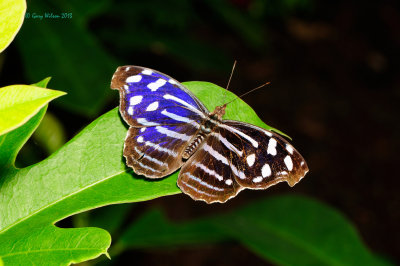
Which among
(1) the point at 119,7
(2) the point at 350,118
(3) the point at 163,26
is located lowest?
(2) the point at 350,118

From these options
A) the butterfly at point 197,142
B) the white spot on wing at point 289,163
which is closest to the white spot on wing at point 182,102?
the butterfly at point 197,142

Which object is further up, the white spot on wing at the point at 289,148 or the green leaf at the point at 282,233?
the white spot on wing at the point at 289,148

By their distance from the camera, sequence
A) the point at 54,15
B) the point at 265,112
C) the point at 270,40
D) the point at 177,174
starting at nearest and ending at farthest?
the point at 177,174, the point at 54,15, the point at 265,112, the point at 270,40

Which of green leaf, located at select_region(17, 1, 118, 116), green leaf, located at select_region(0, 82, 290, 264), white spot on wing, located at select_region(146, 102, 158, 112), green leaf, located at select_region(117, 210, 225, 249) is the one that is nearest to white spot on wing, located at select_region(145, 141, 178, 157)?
white spot on wing, located at select_region(146, 102, 158, 112)

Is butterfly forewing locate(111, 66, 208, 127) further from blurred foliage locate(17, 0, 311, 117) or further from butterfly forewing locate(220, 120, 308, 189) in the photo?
blurred foliage locate(17, 0, 311, 117)

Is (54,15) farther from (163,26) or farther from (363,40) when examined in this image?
(363,40)

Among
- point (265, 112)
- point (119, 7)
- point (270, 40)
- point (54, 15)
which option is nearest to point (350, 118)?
point (265, 112)

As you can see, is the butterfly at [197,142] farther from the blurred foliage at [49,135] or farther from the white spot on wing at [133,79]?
the blurred foliage at [49,135]
